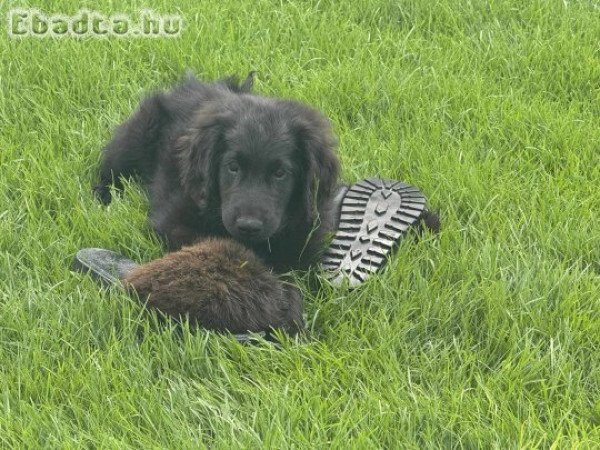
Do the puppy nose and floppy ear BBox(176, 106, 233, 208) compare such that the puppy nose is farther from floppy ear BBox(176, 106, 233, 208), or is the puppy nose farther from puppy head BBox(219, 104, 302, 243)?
floppy ear BBox(176, 106, 233, 208)

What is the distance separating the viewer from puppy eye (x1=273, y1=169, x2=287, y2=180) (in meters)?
3.68

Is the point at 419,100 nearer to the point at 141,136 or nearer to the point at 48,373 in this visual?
the point at 141,136

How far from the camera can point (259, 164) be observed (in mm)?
3631

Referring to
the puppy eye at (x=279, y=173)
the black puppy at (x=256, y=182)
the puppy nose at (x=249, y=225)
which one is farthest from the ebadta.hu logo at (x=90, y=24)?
the puppy nose at (x=249, y=225)

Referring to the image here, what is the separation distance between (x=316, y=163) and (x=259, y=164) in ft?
0.85

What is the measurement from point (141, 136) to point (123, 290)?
55.7 inches

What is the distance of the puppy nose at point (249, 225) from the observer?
348 cm

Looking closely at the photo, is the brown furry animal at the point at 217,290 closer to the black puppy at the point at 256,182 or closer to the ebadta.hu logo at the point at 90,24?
the black puppy at the point at 256,182

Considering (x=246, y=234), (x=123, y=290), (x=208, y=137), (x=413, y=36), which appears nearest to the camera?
(x=123, y=290)

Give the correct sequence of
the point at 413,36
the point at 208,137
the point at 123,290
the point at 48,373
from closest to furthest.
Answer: the point at 48,373, the point at 123,290, the point at 208,137, the point at 413,36

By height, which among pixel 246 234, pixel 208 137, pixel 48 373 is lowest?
pixel 48 373

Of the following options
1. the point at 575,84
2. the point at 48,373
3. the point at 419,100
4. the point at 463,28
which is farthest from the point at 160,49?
the point at 48,373

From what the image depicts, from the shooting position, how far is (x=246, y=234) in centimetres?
352

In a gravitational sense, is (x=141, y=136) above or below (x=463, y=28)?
below
